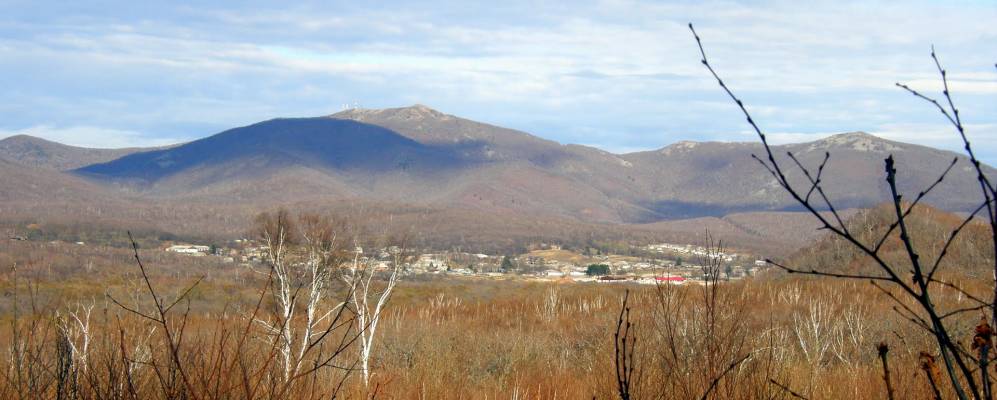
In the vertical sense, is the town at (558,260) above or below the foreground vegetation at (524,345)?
below

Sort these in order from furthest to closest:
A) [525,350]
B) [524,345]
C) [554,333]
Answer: [554,333], [524,345], [525,350]

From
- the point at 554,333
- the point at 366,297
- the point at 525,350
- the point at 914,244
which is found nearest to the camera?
the point at 366,297

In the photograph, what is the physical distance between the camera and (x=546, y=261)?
131750 mm

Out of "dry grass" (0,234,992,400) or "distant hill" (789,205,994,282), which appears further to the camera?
"distant hill" (789,205,994,282)

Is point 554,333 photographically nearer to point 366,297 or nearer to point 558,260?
point 366,297

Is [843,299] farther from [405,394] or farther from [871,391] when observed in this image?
[405,394]

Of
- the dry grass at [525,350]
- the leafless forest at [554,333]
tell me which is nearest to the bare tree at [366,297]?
the leafless forest at [554,333]

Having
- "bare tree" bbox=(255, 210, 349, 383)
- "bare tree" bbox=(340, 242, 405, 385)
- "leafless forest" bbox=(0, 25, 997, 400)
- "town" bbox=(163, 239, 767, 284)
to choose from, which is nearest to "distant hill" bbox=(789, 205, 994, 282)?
"leafless forest" bbox=(0, 25, 997, 400)

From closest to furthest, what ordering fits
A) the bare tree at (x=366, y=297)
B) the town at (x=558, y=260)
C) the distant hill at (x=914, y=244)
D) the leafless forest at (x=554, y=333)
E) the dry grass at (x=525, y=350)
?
the leafless forest at (x=554, y=333), the dry grass at (x=525, y=350), the bare tree at (x=366, y=297), the distant hill at (x=914, y=244), the town at (x=558, y=260)

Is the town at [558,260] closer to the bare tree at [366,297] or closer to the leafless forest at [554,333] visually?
the leafless forest at [554,333]

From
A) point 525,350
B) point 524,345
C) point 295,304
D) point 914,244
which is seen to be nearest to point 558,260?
point 914,244

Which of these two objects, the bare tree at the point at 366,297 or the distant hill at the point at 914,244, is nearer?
the bare tree at the point at 366,297

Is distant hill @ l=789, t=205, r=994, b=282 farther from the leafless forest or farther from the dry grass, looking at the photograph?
the dry grass

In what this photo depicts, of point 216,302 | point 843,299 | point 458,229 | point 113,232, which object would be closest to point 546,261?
point 458,229
